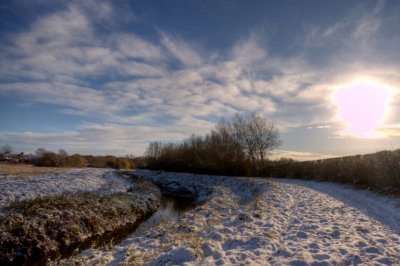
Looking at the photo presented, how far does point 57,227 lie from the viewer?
12133 mm

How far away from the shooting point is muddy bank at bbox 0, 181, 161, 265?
10234 mm

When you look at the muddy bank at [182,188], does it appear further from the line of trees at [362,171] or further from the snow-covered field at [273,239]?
the snow-covered field at [273,239]

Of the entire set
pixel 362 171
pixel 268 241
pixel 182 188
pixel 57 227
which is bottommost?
pixel 57 227

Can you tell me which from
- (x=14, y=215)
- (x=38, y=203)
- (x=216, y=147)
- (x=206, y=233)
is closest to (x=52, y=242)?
(x=14, y=215)

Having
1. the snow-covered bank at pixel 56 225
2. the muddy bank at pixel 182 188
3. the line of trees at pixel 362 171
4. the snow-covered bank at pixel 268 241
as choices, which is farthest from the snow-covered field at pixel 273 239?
the muddy bank at pixel 182 188

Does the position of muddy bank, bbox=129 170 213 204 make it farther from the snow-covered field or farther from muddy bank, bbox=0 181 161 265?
the snow-covered field

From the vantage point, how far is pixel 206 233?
10555 millimetres

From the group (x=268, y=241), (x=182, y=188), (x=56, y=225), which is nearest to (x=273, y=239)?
(x=268, y=241)

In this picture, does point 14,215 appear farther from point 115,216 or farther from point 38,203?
point 115,216

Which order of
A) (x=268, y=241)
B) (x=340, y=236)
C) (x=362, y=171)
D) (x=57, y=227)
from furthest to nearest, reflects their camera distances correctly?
(x=362, y=171) < (x=57, y=227) < (x=340, y=236) < (x=268, y=241)

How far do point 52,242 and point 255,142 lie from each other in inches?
1706

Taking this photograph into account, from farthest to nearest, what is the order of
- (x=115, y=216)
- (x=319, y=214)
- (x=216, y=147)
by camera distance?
(x=216, y=147)
(x=115, y=216)
(x=319, y=214)

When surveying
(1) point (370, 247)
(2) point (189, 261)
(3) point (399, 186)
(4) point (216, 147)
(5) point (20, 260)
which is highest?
(4) point (216, 147)

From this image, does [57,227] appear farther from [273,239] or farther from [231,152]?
[231,152]
